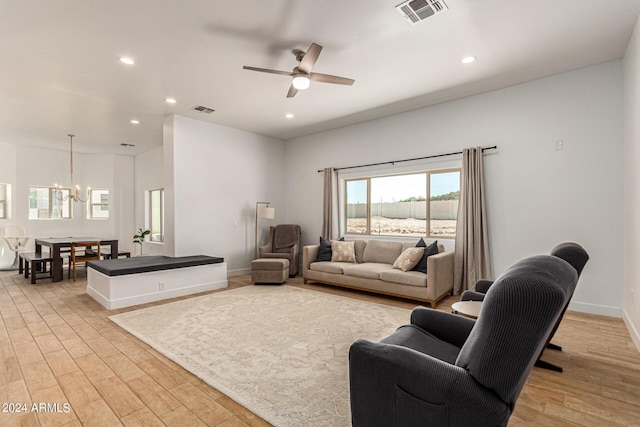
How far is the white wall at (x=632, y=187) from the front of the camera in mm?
2916

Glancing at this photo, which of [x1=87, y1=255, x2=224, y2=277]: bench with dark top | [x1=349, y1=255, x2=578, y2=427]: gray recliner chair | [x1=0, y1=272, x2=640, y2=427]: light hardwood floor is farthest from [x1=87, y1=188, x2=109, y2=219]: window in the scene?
[x1=349, y1=255, x2=578, y2=427]: gray recliner chair

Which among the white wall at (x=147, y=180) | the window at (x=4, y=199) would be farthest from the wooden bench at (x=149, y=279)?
the window at (x=4, y=199)

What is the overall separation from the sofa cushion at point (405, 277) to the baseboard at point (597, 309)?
1836mm

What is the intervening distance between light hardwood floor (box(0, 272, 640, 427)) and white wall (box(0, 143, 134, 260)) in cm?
572

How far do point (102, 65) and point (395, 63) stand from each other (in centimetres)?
346

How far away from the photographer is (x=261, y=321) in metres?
3.65

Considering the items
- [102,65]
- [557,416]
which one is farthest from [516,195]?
[102,65]

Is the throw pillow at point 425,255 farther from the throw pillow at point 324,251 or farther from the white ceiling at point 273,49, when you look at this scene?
the white ceiling at point 273,49

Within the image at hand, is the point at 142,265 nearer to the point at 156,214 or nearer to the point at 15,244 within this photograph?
the point at 156,214

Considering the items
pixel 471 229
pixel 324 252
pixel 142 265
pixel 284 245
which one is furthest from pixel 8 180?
pixel 471 229

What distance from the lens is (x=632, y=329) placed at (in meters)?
3.10

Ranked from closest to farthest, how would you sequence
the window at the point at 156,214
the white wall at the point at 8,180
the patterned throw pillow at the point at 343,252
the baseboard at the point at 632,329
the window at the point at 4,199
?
the baseboard at the point at 632,329 → the patterned throw pillow at the point at 343,252 → the white wall at the point at 8,180 → the window at the point at 4,199 → the window at the point at 156,214

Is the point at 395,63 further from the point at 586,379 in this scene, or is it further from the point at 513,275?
the point at 586,379

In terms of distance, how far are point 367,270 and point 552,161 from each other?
2.89 m
